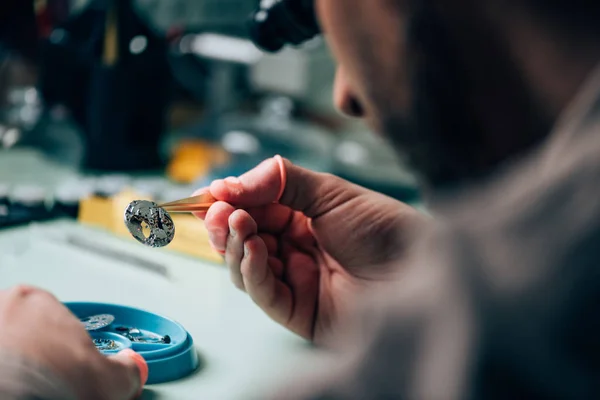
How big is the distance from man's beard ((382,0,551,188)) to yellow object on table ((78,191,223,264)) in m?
0.59

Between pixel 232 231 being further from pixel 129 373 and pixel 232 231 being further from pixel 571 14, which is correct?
pixel 571 14

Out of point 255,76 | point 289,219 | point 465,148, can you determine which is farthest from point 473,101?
point 255,76

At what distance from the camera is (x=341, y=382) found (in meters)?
0.36

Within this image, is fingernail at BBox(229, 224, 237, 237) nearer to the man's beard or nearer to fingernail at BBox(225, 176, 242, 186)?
fingernail at BBox(225, 176, 242, 186)

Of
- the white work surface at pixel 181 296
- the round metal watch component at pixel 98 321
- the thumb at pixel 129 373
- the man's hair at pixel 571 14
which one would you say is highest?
the man's hair at pixel 571 14

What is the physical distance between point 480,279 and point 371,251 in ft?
1.58

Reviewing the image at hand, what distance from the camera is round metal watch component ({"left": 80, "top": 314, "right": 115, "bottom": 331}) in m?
0.71

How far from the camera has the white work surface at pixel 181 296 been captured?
68 cm

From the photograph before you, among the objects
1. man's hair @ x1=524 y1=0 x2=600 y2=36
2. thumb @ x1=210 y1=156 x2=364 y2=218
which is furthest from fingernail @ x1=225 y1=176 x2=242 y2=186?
Result: man's hair @ x1=524 y1=0 x2=600 y2=36

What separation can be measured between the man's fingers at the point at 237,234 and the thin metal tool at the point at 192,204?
4 cm

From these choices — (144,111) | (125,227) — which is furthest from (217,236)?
(144,111)

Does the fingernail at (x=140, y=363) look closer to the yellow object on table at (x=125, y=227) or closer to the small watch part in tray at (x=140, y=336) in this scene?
the small watch part in tray at (x=140, y=336)

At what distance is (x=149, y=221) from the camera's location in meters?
0.77

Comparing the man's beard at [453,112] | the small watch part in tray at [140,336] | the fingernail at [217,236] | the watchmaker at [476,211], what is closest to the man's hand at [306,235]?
the fingernail at [217,236]
